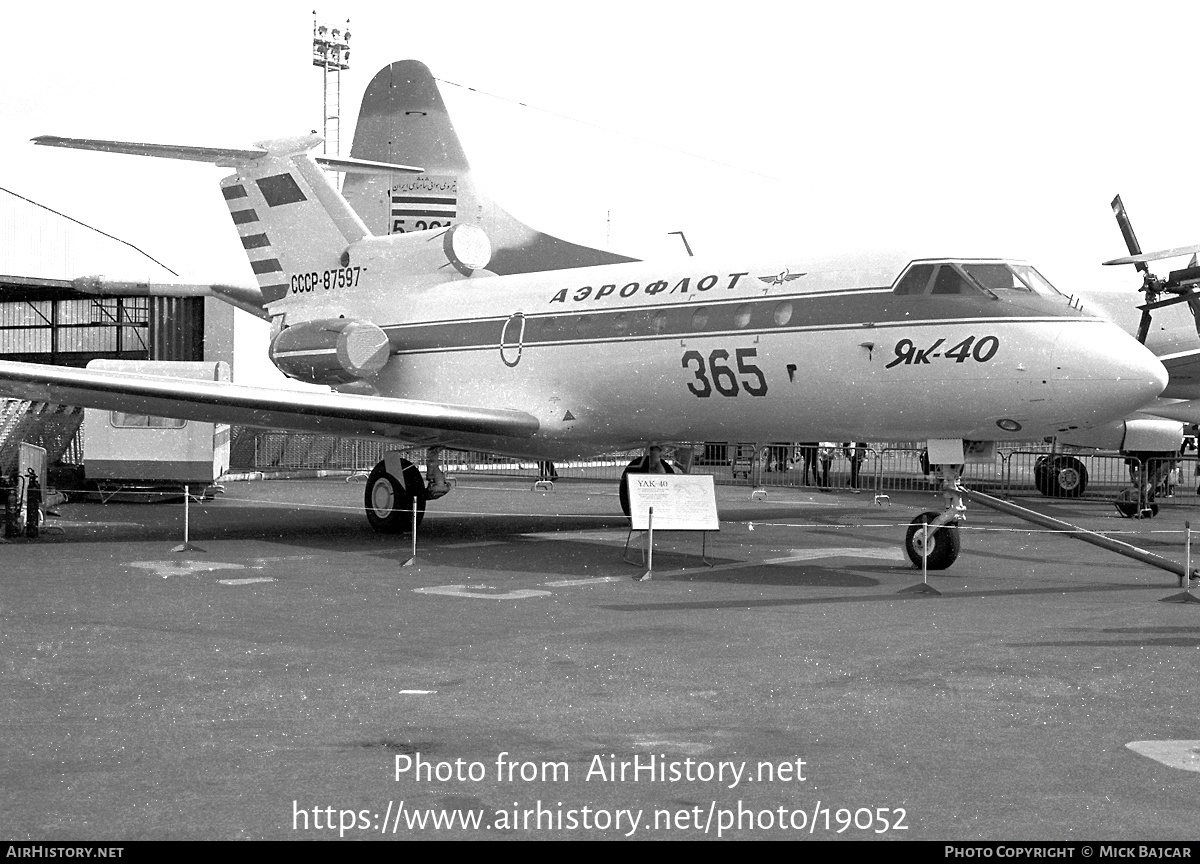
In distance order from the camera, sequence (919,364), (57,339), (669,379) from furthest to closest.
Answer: (57,339) → (669,379) → (919,364)

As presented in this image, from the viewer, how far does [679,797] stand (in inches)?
203

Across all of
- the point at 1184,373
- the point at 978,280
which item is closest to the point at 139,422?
the point at 978,280

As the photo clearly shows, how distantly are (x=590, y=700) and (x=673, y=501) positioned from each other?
6912 millimetres

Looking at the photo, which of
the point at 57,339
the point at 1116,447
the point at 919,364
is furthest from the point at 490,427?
the point at 57,339

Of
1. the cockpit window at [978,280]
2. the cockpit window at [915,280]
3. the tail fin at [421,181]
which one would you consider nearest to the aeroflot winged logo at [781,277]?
the cockpit window at [915,280]

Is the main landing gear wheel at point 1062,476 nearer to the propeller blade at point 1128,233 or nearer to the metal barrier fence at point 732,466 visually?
the metal barrier fence at point 732,466

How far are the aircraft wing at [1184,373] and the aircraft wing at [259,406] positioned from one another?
13712mm

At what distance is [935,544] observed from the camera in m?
13.0

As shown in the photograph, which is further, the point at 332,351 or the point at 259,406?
the point at 332,351

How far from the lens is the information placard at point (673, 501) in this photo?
13.5 meters

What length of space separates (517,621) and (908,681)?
11.0ft

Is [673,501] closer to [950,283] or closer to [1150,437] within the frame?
[950,283]

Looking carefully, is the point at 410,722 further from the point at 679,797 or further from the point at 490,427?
the point at 490,427
